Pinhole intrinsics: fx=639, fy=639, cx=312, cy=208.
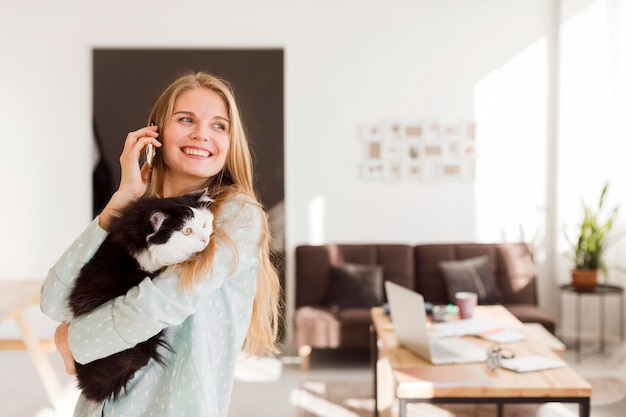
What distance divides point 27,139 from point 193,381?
15.0 feet

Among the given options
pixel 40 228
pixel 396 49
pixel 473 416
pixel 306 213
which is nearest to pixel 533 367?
pixel 473 416

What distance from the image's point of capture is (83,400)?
4.28 feet

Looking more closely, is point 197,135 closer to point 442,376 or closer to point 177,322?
point 177,322

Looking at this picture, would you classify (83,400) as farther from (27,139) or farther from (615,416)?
(27,139)

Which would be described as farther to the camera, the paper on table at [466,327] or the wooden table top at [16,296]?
the wooden table top at [16,296]

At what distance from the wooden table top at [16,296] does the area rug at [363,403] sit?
1554mm

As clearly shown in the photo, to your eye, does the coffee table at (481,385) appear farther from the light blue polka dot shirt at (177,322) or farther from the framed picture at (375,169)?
the framed picture at (375,169)

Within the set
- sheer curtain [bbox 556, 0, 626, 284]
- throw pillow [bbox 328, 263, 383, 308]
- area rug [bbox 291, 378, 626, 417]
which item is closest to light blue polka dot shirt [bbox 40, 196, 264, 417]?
area rug [bbox 291, 378, 626, 417]

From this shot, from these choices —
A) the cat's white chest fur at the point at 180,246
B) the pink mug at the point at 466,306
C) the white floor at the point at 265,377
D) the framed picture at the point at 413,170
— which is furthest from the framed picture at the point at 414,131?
the cat's white chest fur at the point at 180,246

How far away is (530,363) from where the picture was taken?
7.44ft

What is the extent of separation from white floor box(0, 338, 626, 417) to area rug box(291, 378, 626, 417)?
74 mm

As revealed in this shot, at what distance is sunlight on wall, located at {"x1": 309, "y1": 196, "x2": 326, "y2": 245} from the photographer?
205 inches

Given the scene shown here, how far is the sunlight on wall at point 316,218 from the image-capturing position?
5203mm

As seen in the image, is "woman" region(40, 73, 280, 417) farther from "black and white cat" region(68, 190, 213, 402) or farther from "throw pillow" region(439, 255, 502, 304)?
"throw pillow" region(439, 255, 502, 304)
